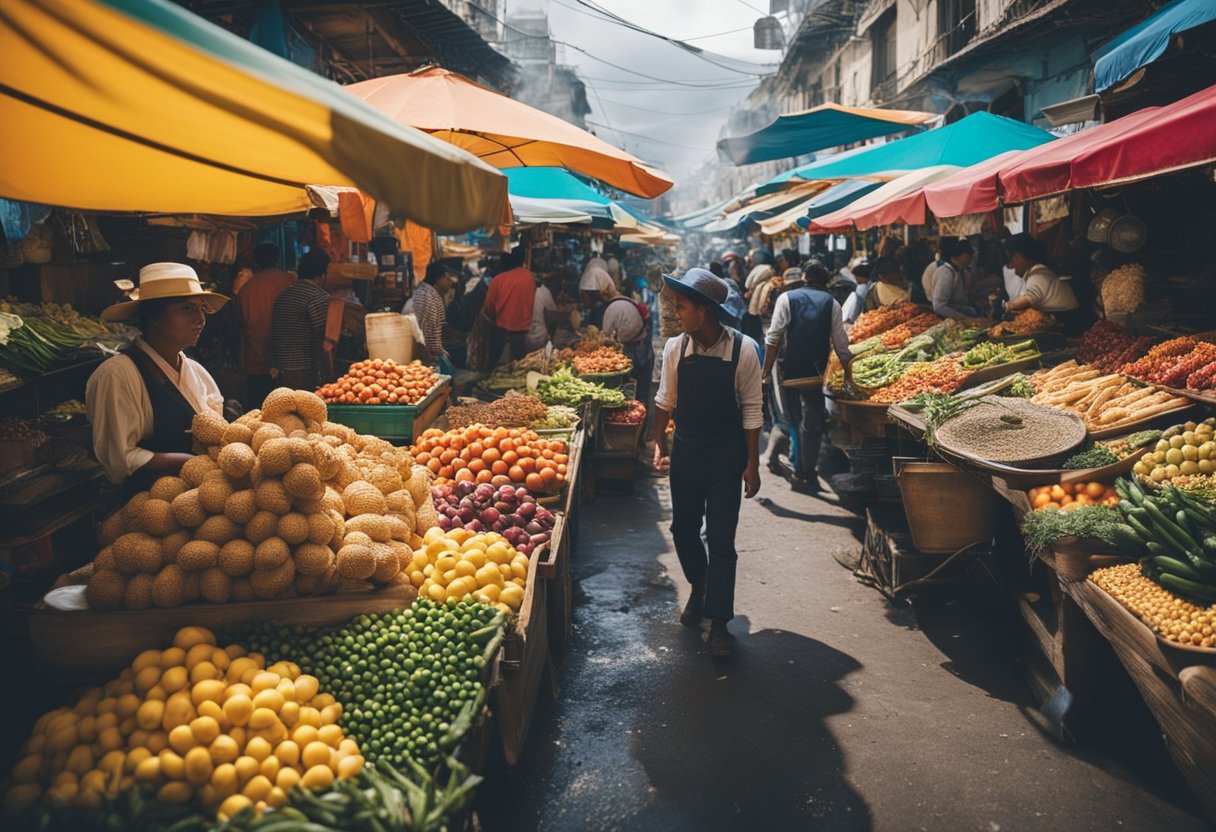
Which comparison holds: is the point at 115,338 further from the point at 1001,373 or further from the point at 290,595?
the point at 1001,373

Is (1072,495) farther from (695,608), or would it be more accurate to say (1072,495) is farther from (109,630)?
(109,630)

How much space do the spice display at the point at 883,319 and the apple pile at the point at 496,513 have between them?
764 centimetres

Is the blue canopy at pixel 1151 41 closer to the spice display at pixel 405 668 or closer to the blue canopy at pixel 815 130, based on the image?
the blue canopy at pixel 815 130

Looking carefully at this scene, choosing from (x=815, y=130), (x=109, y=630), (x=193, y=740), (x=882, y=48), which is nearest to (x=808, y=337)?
(x=815, y=130)

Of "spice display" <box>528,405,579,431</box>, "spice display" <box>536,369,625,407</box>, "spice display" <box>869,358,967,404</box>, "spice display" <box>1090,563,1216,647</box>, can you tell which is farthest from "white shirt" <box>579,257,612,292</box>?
"spice display" <box>1090,563,1216,647</box>

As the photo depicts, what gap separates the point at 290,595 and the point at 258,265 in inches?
221

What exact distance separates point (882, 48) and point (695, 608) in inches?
952

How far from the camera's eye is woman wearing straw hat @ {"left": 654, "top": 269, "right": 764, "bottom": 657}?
5.20 meters

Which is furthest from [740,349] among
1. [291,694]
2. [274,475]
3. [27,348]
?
[27,348]

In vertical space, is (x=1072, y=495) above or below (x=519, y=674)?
above

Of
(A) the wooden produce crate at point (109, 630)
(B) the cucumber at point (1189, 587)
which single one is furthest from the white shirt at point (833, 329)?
(A) the wooden produce crate at point (109, 630)

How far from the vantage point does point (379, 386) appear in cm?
698

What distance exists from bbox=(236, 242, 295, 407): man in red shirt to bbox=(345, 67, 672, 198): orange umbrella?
7.12 feet

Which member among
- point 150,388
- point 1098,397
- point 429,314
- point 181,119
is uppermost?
point 181,119
